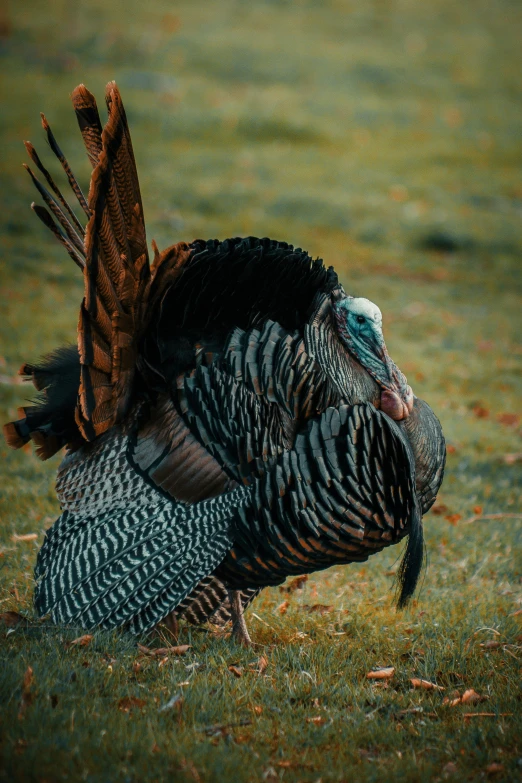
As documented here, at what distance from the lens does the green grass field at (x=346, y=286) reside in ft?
12.0

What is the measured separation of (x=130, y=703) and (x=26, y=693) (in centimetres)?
43

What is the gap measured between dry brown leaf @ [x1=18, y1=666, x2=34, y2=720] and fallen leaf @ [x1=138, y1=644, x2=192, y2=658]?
0.69 meters

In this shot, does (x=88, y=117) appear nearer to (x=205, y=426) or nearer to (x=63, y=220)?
(x=63, y=220)

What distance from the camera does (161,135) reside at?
1659cm

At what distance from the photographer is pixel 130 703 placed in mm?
3738

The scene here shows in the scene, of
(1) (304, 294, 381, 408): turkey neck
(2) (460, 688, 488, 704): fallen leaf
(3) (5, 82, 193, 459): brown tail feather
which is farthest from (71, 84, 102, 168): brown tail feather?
(2) (460, 688, 488, 704): fallen leaf

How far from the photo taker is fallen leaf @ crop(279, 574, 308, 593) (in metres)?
5.44

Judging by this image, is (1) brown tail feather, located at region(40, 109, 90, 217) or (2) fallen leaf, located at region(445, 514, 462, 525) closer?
(1) brown tail feather, located at region(40, 109, 90, 217)

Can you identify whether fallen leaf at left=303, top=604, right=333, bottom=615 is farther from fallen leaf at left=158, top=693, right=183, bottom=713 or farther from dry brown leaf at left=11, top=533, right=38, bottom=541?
dry brown leaf at left=11, top=533, right=38, bottom=541

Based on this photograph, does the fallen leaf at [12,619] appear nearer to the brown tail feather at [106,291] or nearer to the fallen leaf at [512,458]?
the brown tail feather at [106,291]

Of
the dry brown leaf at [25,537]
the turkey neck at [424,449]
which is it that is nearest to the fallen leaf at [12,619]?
the dry brown leaf at [25,537]

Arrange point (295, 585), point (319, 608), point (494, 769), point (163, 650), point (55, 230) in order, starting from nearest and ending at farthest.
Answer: point (494, 769) → point (163, 650) → point (55, 230) → point (319, 608) → point (295, 585)

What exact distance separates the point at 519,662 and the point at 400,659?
60cm

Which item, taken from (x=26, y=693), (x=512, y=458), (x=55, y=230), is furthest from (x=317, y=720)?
(x=512, y=458)
